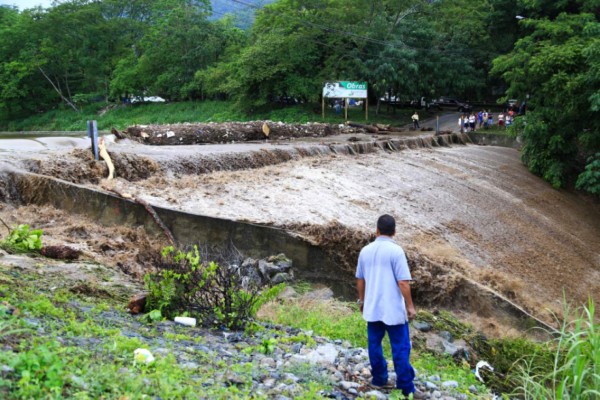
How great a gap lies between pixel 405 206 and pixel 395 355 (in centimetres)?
865

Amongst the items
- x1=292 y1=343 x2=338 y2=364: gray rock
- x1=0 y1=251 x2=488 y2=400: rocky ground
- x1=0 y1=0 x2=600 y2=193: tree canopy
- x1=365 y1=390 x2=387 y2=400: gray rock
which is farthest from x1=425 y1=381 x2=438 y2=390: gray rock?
x1=0 y1=0 x2=600 y2=193: tree canopy

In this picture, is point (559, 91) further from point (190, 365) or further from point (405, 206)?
point (190, 365)

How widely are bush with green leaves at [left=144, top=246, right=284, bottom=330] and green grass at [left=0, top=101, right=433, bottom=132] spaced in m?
29.5

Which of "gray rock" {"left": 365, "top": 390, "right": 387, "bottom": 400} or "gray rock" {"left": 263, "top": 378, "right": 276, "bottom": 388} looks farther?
"gray rock" {"left": 365, "top": 390, "right": 387, "bottom": 400}

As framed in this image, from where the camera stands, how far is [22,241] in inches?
269

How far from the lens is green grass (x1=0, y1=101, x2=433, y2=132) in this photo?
3681cm

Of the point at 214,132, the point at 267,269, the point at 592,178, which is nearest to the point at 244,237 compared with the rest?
the point at 267,269

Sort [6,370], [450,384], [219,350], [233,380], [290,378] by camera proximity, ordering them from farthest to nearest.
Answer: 1. [450,384]
2. [219,350]
3. [290,378]
4. [233,380]
5. [6,370]

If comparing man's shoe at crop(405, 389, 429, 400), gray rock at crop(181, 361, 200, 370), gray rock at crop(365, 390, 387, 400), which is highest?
gray rock at crop(181, 361, 200, 370)

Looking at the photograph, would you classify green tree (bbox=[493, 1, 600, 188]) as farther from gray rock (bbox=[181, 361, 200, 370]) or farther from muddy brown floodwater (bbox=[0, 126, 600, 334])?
gray rock (bbox=[181, 361, 200, 370])

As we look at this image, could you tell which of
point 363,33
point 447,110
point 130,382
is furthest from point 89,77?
point 130,382

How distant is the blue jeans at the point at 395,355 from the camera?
13.8 ft

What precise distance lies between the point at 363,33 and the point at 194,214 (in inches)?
1141

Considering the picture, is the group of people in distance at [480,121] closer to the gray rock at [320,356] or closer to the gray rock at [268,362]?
the gray rock at [320,356]
